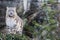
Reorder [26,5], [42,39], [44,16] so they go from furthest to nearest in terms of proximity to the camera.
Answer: [26,5] → [44,16] → [42,39]

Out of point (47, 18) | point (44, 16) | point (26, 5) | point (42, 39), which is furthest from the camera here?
point (26, 5)

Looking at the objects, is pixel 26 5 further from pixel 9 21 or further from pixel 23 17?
pixel 9 21

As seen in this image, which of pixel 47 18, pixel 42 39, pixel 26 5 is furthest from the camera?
pixel 26 5

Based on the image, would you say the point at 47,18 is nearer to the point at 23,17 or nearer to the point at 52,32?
the point at 52,32

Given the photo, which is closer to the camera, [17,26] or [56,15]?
[17,26]

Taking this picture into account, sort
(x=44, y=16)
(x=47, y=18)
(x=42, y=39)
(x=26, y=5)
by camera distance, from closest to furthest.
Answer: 1. (x=42, y=39)
2. (x=47, y=18)
3. (x=44, y=16)
4. (x=26, y=5)

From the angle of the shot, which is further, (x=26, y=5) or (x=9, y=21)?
(x=26, y=5)

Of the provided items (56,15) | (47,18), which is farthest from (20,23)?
(56,15)

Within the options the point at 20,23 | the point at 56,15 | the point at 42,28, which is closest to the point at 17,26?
the point at 20,23

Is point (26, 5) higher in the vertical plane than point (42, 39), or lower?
higher
